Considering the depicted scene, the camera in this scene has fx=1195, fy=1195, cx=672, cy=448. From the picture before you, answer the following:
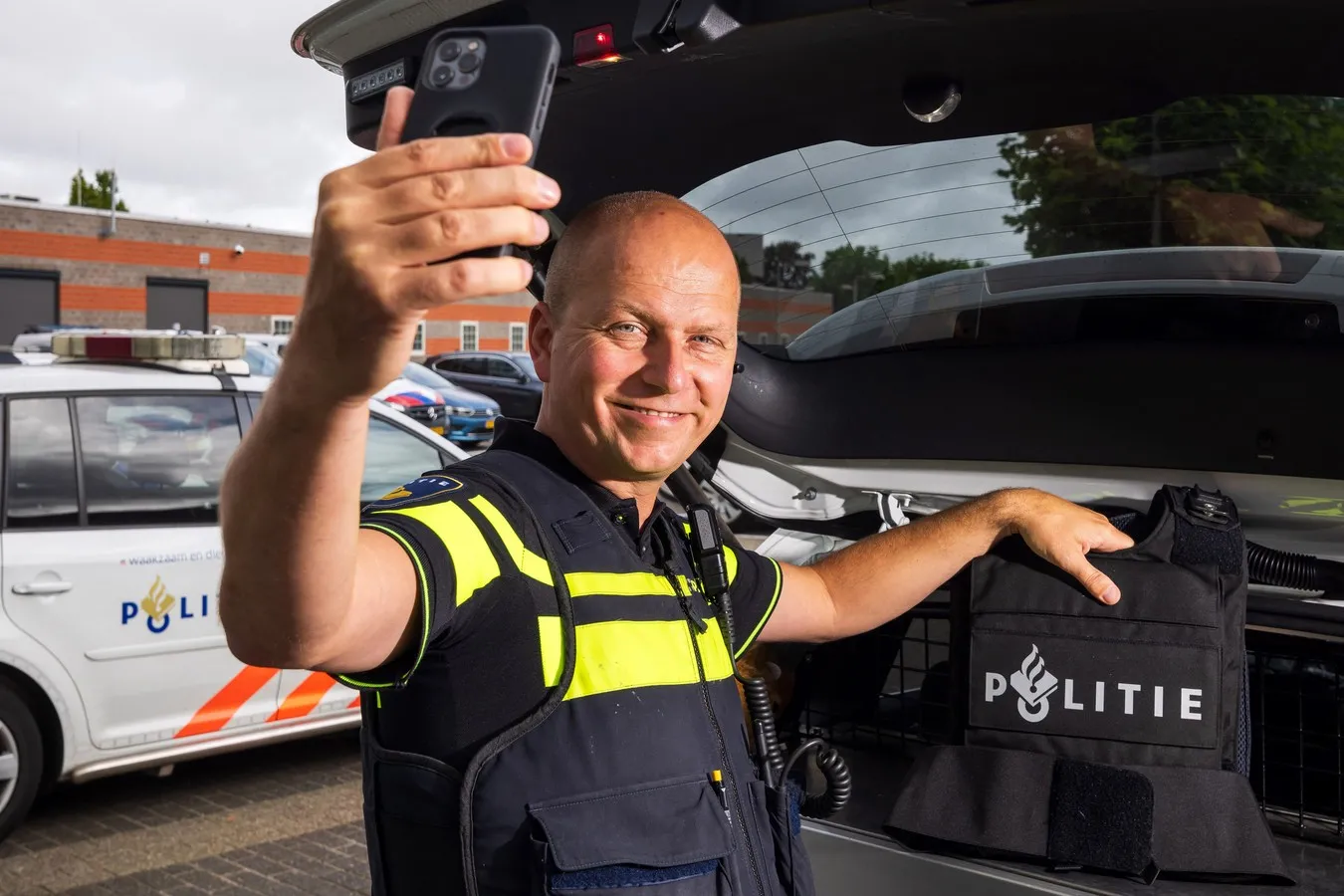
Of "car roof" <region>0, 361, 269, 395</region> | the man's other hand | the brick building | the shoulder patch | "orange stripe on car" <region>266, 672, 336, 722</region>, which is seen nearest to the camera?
the shoulder patch

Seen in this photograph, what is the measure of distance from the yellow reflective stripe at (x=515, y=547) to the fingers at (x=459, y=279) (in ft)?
1.87

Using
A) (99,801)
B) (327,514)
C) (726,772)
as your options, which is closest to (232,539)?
(327,514)

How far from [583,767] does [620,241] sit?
2.38 ft

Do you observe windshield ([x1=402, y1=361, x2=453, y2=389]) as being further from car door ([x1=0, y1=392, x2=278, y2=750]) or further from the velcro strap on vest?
the velcro strap on vest

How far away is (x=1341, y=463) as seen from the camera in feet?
7.19

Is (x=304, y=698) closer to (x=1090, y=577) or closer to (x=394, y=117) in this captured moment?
(x=1090, y=577)

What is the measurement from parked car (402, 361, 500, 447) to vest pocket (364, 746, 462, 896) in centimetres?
1490

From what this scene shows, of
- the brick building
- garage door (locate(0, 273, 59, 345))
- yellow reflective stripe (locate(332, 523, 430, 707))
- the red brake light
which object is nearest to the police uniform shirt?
yellow reflective stripe (locate(332, 523, 430, 707))

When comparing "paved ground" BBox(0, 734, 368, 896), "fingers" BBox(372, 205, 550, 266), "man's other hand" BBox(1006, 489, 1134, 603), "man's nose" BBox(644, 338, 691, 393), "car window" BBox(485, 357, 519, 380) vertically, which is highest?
"car window" BBox(485, 357, 519, 380)

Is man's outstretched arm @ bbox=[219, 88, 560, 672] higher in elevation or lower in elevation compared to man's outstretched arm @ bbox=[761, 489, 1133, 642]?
higher

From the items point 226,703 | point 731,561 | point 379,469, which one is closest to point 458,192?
point 731,561

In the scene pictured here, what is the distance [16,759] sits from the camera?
4.04 meters

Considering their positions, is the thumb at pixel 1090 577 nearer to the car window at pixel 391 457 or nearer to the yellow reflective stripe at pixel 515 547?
the yellow reflective stripe at pixel 515 547

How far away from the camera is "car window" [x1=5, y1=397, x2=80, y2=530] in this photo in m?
4.08
